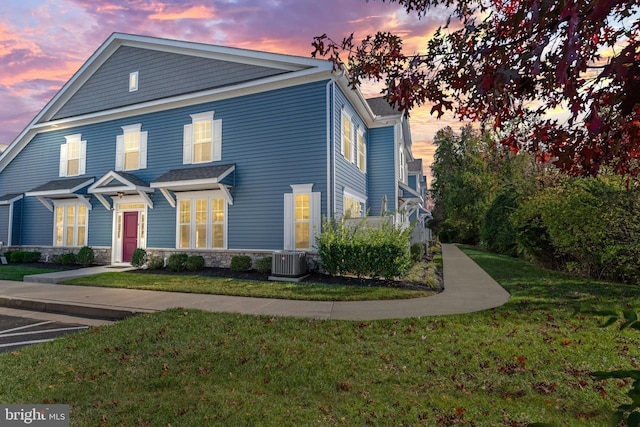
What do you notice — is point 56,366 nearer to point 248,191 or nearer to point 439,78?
point 439,78

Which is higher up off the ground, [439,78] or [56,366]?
[439,78]

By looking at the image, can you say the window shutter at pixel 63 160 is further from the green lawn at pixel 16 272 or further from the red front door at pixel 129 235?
the green lawn at pixel 16 272

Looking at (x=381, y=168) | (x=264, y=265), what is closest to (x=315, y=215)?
(x=264, y=265)

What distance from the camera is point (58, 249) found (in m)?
15.9

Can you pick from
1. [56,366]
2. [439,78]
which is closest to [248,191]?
[56,366]

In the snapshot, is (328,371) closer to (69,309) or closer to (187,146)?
(69,309)

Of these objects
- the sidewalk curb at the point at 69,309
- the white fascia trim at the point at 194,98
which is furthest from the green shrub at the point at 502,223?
the sidewalk curb at the point at 69,309

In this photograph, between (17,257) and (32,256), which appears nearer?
(17,257)

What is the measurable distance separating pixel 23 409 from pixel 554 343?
6.32 metres

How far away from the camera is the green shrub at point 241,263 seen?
11.9 m

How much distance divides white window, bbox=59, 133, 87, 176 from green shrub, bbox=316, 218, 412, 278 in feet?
40.3

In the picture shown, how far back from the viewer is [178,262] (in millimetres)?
12539

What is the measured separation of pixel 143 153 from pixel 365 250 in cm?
1031

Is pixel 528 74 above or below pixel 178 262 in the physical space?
above
